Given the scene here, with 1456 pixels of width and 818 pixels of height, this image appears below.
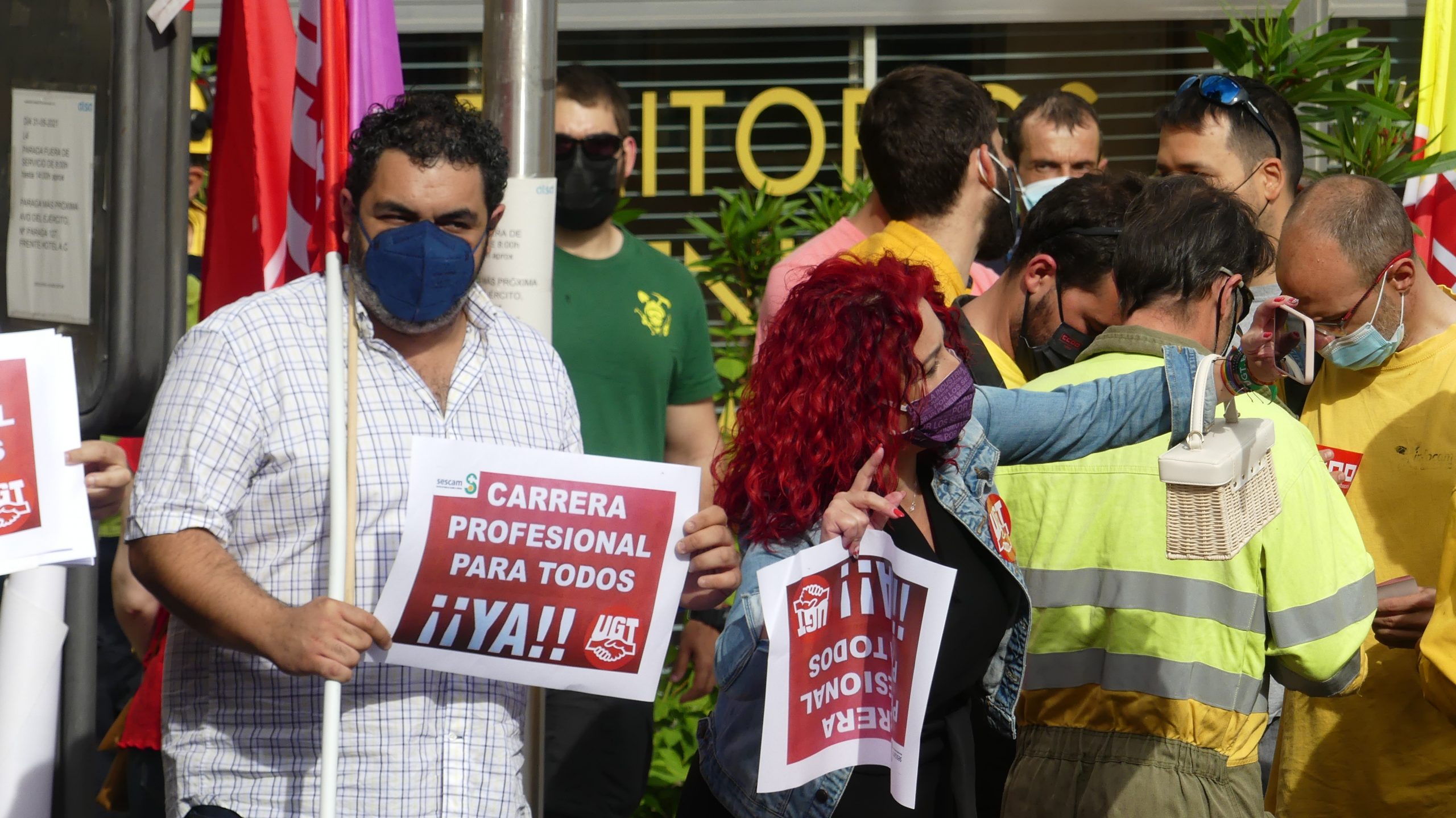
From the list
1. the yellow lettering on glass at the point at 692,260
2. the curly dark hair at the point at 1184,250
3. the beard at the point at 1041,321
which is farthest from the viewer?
the yellow lettering on glass at the point at 692,260

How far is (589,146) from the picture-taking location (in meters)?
4.94

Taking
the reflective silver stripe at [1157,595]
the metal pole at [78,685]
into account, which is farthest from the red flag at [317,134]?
the reflective silver stripe at [1157,595]

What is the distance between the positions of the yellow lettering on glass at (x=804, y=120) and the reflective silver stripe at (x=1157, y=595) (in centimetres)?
420

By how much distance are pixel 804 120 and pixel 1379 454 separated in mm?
3835

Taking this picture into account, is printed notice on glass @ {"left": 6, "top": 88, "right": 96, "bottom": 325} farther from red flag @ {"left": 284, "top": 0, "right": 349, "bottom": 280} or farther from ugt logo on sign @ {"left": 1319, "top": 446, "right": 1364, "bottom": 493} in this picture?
ugt logo on sign @ {"left": 1319, "top": 446, "right": 1364, "bottom": 493}

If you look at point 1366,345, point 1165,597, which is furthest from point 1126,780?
point 1366,345

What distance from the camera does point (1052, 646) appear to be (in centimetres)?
340

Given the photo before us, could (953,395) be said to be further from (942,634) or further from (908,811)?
(908,811)

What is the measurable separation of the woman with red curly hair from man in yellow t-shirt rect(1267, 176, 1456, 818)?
1353mm

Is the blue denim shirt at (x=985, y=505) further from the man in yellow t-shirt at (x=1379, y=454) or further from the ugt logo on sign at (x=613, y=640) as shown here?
the man in yellow t-shirt at (x=1379, y=454)

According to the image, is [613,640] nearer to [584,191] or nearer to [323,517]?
[323,517]

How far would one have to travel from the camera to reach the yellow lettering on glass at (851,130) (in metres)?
7.30

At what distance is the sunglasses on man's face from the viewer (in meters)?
4.93

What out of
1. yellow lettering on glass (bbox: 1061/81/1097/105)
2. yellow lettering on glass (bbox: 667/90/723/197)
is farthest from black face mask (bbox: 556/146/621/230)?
yellow lettering on glass (bbox: 1061/81/1097/105)
